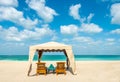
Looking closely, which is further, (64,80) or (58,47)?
(58,47)

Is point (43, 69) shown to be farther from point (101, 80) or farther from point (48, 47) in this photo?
point (101, 80)

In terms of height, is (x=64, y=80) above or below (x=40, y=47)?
below

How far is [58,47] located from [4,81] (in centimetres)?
372

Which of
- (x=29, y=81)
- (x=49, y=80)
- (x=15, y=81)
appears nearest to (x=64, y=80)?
(x=49, y=80)

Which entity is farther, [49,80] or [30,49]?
[30,49]

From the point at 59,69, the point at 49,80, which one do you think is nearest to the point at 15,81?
the point at 49,80

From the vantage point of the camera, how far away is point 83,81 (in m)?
10.1

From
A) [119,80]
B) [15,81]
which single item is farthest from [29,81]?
[119,80]

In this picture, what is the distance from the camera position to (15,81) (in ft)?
33.1

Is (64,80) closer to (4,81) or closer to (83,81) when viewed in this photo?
(83,81)

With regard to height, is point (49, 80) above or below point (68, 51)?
below

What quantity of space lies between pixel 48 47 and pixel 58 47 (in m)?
0.60

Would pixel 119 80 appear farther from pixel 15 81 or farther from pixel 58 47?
pixel 15 81

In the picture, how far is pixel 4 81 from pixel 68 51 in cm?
423
